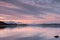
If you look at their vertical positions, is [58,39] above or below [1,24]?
below

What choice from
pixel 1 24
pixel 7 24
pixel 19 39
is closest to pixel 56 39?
pixel 19 39

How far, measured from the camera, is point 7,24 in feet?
174

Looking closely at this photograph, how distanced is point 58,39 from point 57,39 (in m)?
0.13

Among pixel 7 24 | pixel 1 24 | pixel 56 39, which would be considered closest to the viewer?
pixel 56 39

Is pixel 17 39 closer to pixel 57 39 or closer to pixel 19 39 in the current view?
pixel 19 39

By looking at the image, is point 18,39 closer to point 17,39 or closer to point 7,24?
point 17,39

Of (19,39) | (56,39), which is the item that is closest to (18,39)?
(19,39)

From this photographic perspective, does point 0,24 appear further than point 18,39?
Yes

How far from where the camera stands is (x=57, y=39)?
1301 cm

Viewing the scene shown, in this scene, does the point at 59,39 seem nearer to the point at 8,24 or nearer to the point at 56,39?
the point at 56,39

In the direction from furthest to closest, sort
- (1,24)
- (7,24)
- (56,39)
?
(7,24), (1,24), (56,39)

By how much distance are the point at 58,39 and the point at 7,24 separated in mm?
41194

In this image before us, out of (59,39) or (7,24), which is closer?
(59,39)

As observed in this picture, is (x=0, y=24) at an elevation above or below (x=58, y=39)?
above
